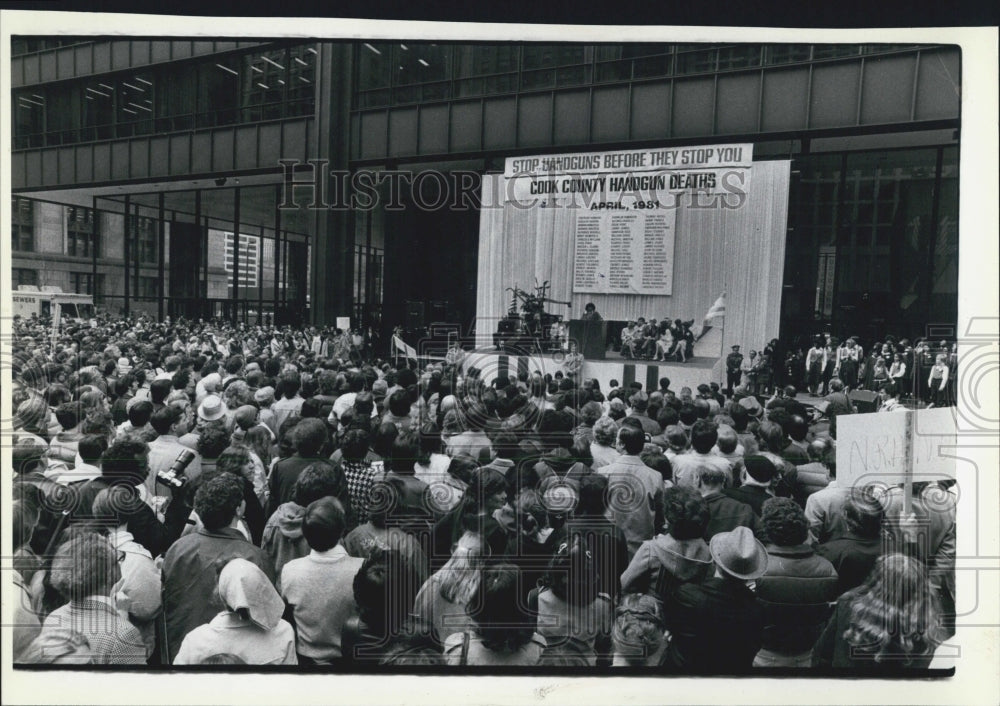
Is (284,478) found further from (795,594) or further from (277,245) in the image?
(795,594)

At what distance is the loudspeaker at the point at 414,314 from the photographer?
237 inches

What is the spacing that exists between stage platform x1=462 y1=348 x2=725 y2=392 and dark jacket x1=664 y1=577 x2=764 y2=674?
2.22 metres

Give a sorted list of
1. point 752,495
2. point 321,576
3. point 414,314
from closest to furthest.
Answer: point 321,576
point 752,495
point 414,314

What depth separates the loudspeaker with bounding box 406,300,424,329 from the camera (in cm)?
602

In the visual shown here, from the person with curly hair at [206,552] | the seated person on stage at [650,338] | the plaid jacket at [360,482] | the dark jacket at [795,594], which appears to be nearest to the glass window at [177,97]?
the plaid jacket at [360,482]

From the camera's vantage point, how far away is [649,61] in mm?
5777

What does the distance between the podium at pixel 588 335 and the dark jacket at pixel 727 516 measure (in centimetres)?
165

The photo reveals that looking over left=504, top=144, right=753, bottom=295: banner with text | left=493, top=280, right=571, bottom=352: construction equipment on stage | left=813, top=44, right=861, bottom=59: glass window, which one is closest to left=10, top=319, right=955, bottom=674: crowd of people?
left=493, top=280, right=571, bottom=352: construction equipment on stage

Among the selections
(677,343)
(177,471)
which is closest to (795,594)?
(677,343)

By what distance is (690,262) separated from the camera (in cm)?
575

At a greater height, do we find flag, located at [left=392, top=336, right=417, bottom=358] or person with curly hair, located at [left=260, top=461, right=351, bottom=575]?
flag, located at [left=392, top=336, right=417, bottom=358]

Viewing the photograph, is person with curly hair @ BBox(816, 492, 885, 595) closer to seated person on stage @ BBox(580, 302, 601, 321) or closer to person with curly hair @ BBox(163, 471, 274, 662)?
seated person on stage @ BBox(580, 302, 601, 321)

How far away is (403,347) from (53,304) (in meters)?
2.85

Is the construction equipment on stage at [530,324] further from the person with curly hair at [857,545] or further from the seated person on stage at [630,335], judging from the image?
the person with curly hair at [857,545]
